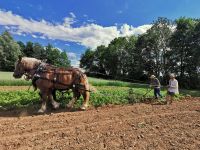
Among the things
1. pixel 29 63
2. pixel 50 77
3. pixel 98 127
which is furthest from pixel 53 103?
pixel 98 127

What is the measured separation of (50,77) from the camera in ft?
41.7

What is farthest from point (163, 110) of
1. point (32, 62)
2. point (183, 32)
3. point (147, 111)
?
point (183, 32)

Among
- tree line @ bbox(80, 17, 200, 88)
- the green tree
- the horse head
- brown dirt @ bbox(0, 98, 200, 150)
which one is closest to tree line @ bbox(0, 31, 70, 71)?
tree line @ bbox(80, 17, 200, 88)

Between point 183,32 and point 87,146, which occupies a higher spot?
point 183,32

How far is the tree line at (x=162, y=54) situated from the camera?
49.8m

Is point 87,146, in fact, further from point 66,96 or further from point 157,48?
point 157,48

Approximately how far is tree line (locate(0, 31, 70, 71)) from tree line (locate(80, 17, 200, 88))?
14775mm

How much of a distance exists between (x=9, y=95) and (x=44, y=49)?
3240 inches

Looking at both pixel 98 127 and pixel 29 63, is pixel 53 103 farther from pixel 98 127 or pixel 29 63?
pixel 98 127

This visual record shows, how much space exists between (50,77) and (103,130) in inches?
159

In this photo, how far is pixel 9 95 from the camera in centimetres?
1596

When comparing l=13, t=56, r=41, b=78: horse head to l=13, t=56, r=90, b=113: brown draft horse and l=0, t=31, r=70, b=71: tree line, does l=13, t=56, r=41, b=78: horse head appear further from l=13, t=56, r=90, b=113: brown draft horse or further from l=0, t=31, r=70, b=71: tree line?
l=0, t=31, r=70, b=71: tree line

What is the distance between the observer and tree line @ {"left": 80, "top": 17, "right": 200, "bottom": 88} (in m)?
49.8

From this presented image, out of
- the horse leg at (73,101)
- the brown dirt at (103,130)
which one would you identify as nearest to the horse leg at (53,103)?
the horse leg at (73,101)
